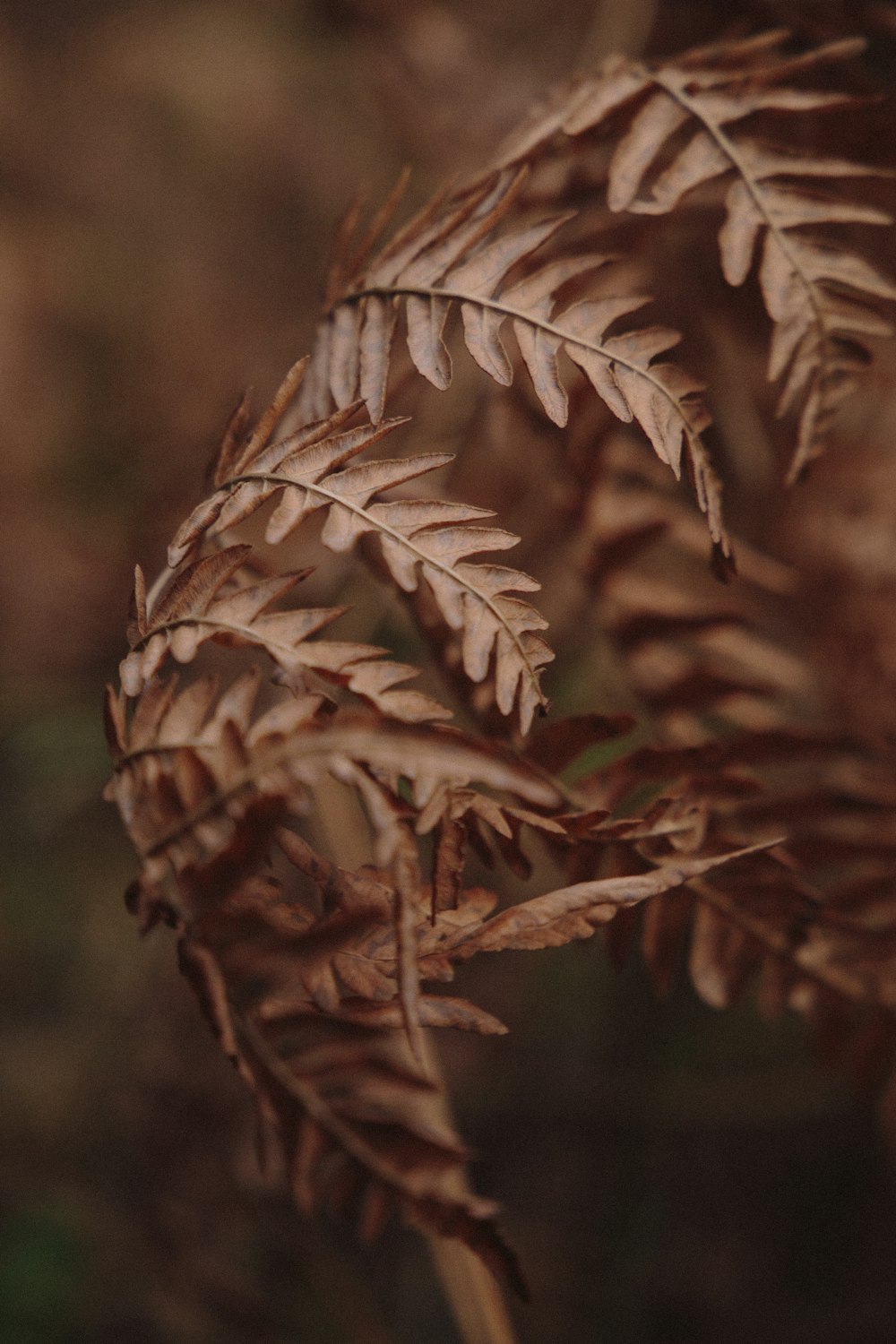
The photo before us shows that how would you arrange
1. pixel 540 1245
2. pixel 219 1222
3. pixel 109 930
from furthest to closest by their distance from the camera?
pixel 109 930 → pixel 540 1245 → pixel 219 1222

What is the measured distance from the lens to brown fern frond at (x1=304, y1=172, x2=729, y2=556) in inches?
24.7

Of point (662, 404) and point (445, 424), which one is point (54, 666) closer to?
point (445, 424)

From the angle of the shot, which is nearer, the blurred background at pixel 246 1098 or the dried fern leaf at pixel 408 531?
the dried fern leaf at pixel 408 531

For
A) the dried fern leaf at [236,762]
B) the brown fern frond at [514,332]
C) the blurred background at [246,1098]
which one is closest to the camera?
the dried fern leaf at [236,762]

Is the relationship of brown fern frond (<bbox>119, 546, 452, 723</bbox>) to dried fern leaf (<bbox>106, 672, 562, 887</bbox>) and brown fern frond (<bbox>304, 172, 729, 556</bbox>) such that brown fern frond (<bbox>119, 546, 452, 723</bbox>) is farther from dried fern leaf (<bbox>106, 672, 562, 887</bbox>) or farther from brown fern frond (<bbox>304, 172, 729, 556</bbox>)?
brown fern frond (<bbox>304, 172, 729, 556</bbox>)

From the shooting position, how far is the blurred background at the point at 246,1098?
4.44ft

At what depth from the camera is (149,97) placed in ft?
8.35

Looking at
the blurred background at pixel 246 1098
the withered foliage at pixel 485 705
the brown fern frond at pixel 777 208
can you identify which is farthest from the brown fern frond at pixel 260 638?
the blurred background at pixel 246 1098

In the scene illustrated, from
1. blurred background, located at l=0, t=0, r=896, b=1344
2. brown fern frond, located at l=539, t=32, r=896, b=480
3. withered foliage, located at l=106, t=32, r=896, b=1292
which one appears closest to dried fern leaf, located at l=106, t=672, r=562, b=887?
withered foliage, located at l=106, t=32, r=896, b=1292

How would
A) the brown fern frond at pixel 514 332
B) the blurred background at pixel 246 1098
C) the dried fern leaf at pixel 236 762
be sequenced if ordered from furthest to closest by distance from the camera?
the blurred background at pixel 246 1098, the brown fern frond at pixel 514 332, the dried fern leaf at pixel 236 762

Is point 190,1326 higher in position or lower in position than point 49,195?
lower

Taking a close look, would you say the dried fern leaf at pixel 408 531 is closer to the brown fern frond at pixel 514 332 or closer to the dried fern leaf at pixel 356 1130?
the brown fern frond at pixel 514 332

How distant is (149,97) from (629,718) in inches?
99.4

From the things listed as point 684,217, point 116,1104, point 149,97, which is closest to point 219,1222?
point 116,1104
